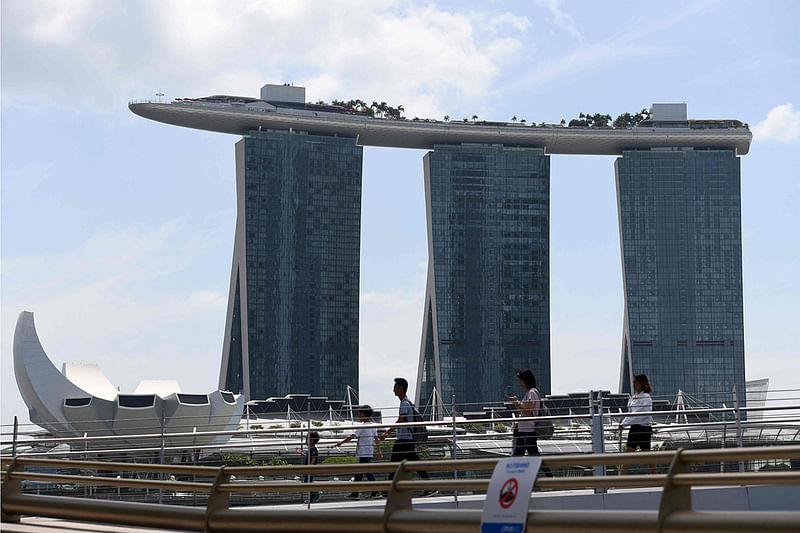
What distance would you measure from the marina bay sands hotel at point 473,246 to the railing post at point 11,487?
97.0 meters

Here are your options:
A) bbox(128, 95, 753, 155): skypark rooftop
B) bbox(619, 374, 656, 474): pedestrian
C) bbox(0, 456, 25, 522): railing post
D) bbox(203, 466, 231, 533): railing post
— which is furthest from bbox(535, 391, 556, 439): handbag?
bbox(128, 95, 753, 155): skypark rooftop

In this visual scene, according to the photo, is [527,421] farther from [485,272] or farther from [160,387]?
[485,272]

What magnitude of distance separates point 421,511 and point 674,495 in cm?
165

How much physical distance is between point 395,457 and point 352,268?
3815 inches

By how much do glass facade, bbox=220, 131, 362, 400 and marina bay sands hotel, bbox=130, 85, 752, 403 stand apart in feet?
0.49

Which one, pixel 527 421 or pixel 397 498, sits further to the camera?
pixel 527 421

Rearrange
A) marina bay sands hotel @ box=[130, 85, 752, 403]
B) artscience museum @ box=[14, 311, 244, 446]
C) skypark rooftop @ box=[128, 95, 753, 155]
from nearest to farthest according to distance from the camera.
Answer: artscience museum @ box=[14, 311, 244, 446]
skypark rooftop @ box=[128, 95, 753, 155]
marina bay sands hotel @ box=[130, 85, 752, 403]

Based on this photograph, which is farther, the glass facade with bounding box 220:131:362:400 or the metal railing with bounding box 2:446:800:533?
the glass facade with bounding box 220:131:362:400

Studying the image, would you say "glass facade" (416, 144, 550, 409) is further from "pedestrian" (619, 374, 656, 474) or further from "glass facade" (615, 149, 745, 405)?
"pedestrian" (619, 374, 656, 474)

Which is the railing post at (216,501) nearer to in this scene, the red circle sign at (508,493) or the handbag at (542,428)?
the red circle sign at (508,493)

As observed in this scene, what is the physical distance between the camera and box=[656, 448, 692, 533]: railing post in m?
5.16

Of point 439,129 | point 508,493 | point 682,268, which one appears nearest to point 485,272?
point 439,129

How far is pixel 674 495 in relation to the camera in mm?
5258

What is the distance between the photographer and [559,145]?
11519 centimetres
